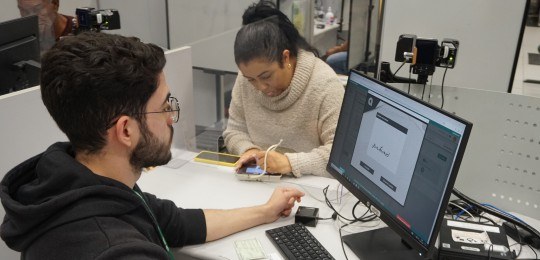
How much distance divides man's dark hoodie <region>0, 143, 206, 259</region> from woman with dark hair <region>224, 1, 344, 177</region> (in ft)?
2.57

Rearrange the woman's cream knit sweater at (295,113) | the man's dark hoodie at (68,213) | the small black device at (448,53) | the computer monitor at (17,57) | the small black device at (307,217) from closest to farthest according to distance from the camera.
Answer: the man's dark hoodie at (68,213), the small black device at (307,217), the small black device at (448,53), the computer monitor at (17,57), the woman's cream knit sweater at (295,113)

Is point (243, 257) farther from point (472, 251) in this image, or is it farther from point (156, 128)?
point (472, 251)

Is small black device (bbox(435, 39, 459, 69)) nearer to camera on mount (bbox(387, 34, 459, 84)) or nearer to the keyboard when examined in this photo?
camera on mount (bbox(387, 34, 459, 84))

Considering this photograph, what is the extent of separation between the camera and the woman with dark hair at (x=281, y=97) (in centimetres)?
176

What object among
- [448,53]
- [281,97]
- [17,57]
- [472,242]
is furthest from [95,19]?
[472,242]

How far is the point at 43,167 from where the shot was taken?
94 cm

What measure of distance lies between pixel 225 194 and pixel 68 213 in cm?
74

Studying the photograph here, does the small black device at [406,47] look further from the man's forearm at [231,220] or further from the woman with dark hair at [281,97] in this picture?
the man's forearm at [231,220]

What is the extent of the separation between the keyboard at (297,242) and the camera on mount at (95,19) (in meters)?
1.22

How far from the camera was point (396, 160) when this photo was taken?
1.17 metres

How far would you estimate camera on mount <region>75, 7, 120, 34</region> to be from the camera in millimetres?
1981

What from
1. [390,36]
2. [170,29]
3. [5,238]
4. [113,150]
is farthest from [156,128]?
[170,29]

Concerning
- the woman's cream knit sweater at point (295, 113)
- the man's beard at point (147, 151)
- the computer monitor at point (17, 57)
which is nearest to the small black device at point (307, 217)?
the woman's cream knit sweater at point (295, 113)

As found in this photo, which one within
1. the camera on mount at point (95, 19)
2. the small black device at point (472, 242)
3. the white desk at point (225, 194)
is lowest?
the white desk at point (225, 194)
